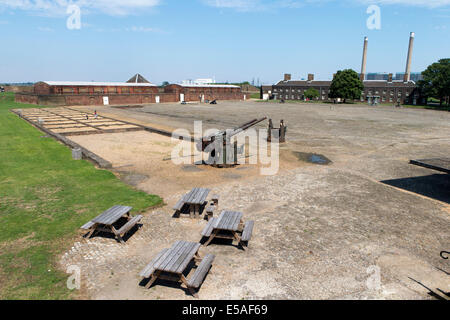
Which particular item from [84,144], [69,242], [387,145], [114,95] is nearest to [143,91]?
[114,95]

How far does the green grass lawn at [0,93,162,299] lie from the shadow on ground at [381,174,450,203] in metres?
9.41

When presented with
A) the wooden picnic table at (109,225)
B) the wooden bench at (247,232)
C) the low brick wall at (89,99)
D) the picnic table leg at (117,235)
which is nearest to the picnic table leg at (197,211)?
the wooden picnic table at (109,225)

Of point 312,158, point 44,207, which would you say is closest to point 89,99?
point 312,158

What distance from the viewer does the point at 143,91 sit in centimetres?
7144

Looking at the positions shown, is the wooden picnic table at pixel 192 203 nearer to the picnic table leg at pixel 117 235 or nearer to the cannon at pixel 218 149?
the picnic table leg at pixel 117 235

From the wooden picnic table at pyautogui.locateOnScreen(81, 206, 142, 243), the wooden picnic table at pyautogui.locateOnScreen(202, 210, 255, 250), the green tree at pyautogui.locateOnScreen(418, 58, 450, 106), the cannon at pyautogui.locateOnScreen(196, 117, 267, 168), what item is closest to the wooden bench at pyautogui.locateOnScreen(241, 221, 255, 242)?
the wooden picnic table at pyautogui.locateOnScreen(202, 210, 255, 250)

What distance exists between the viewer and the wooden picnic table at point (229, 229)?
6.94 metres

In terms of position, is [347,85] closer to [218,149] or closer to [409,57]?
[409,57]

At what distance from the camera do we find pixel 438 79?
63.9 m

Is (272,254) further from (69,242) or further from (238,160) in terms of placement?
(238,160)

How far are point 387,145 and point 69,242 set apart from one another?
65.4ft

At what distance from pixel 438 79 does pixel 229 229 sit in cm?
7544

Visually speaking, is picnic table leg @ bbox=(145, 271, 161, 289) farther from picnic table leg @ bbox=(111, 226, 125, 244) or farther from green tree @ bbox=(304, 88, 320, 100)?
green tree @ bbox=(304, 88, 320, 100)

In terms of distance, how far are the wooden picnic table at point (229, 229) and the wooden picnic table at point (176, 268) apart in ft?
3.27
